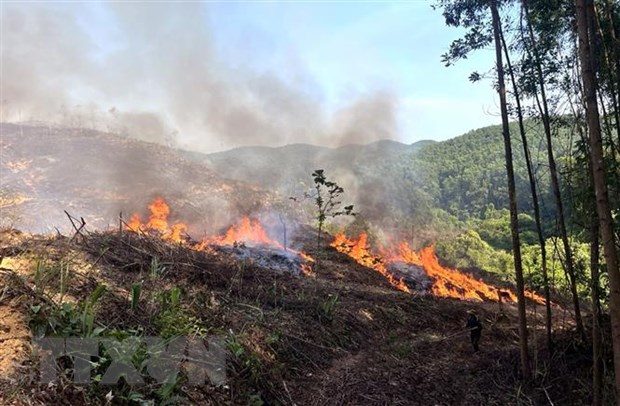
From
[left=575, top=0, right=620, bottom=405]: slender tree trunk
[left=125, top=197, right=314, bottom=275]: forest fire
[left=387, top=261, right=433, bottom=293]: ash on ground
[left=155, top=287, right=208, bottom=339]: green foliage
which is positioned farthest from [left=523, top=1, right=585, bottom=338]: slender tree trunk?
[left=387, top=261, right=433, bottom=293]: ash on ground

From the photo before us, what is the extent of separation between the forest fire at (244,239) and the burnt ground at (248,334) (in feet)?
17.1

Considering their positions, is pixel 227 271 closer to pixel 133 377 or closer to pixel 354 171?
pixel 133 377

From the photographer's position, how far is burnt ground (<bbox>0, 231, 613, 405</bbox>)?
454 cm

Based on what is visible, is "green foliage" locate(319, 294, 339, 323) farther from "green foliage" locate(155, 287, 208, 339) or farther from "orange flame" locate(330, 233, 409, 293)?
"orange flame" locate(330, 233, 409, 293)

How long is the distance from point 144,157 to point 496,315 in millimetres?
31245

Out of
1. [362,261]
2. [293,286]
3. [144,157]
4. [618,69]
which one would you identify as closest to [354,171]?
[144,157]

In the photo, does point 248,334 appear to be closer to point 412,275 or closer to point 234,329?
point 234,329

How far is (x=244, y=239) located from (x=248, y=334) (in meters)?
15.8

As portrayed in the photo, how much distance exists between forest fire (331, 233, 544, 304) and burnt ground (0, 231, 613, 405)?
24.9 ft

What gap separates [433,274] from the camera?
2270cm

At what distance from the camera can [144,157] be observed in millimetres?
37219

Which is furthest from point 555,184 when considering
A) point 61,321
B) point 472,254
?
point 472,254

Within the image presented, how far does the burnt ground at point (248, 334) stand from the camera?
14.9 ft

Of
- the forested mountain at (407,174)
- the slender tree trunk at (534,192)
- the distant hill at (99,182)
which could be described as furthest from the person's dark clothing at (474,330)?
the forested mountain at (407,174)
